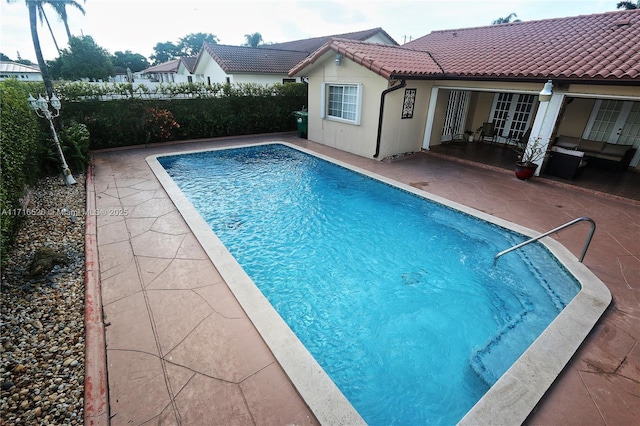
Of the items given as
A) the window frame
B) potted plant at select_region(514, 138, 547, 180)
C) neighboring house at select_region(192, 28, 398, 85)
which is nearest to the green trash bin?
the window frame

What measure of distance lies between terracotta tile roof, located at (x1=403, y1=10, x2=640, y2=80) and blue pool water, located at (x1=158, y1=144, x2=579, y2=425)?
519 cm

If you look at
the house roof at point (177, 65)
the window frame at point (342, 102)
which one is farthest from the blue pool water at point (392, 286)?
the house roof at point (177, 65)

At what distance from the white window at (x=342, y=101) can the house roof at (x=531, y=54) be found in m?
1.23

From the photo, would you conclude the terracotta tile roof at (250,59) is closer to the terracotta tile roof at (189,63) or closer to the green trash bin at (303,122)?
the terracotta tile roof at (189,63)

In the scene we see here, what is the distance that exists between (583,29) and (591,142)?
4.03 m

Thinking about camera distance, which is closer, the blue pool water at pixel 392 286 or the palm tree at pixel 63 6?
the blue pool water at pixel 392 286

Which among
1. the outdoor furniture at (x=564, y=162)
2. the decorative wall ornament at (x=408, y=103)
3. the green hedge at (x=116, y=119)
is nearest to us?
the green hedge at (x=116, y=119)

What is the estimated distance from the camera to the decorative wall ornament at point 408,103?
11.0 metres

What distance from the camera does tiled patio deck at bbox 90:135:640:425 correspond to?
288cm

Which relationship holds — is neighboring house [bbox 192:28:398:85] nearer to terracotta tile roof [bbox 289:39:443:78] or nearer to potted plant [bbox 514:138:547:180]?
terracotta tile roof [bbox 289:39:443:78]

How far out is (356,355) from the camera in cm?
393

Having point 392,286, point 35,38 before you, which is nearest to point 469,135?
point 392,286

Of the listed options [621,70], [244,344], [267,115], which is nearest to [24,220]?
[244,344]

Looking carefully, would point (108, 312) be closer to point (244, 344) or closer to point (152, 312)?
point (152, 312)
